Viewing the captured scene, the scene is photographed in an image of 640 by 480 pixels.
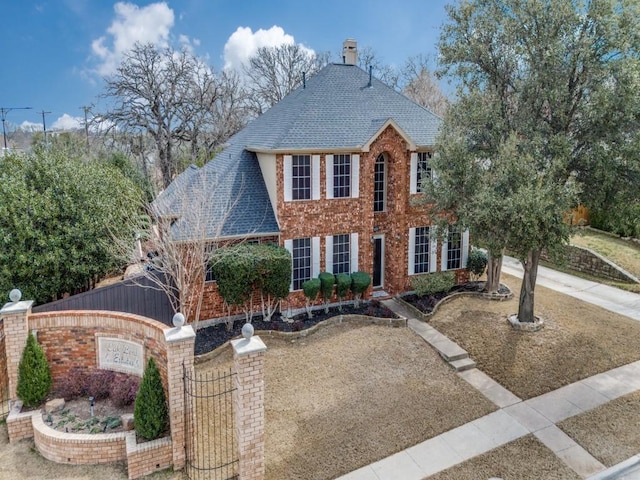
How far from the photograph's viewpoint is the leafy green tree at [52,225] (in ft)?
Result: 44.0

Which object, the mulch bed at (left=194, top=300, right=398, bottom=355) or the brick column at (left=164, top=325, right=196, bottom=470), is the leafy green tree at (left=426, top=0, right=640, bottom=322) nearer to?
the mulch bed at (left=194, top=300, right=398, bottom=355)

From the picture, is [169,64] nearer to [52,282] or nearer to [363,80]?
[363,80]

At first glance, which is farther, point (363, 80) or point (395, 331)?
point (363, 80)

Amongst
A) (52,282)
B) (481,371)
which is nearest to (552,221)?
(481,371)

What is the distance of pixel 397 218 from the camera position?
1773 cm

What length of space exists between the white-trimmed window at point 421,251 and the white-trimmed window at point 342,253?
2497 millimetres

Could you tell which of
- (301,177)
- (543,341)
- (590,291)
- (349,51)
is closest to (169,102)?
(349,51)

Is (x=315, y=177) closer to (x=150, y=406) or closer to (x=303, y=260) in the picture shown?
(x=303, y=260)

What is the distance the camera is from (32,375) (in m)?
9.45

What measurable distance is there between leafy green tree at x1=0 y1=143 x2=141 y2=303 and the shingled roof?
210cm

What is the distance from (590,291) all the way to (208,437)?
1660cm

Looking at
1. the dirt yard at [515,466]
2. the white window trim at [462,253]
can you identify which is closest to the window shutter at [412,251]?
the white window trim at [462,253]

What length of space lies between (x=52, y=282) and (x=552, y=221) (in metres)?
14.7

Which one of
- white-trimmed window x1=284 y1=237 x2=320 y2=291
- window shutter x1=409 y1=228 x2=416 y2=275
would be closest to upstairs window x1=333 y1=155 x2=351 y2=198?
white-trimmed window x1=284 y1=237 x2=320 y2=291
